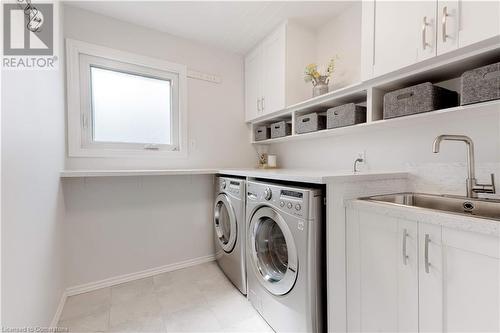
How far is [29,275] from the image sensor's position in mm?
1088

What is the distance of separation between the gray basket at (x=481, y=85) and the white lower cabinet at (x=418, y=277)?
24.8 inches

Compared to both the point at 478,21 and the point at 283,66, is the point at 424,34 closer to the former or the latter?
the point at 478,21

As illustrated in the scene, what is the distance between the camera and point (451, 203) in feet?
4.23

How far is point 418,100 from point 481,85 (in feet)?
0.83

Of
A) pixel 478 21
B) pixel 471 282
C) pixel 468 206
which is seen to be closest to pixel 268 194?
pixel 471 282

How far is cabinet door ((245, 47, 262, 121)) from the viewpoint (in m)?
2.46

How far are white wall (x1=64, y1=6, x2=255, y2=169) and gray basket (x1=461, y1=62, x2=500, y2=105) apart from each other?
80.6 inches

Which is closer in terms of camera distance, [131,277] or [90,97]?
[90,97]

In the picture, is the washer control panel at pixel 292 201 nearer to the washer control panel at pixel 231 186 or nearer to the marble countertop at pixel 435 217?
the marble countertop at pixel 435 217

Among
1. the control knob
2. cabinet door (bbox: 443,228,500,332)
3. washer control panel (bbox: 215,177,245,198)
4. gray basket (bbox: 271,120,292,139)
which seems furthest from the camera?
gray basket (bbox: 271,120,292,139)

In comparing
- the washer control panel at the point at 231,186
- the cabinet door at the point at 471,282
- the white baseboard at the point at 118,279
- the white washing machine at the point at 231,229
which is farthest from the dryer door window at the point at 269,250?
the white baseboard at the point at 118,279

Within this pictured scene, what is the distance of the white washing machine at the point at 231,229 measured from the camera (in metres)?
1.83

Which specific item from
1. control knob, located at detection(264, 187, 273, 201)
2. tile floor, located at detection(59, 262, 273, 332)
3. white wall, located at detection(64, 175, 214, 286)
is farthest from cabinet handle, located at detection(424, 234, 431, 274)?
white wall, located at detection(64, 175, 214, 286)

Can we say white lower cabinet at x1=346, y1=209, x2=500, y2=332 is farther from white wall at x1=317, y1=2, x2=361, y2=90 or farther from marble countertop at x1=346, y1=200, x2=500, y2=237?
white wall at x1=317, y1=2, x2=361, y2=90
